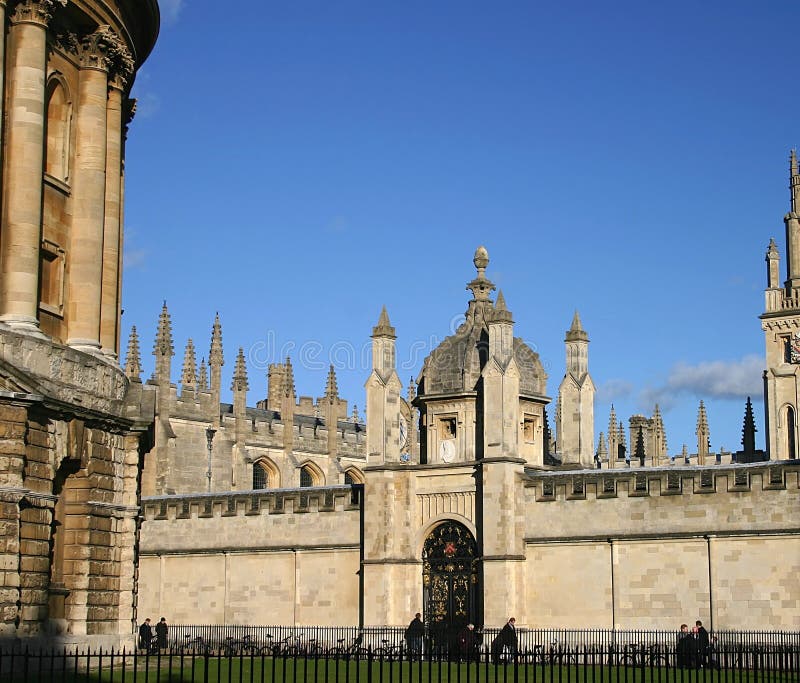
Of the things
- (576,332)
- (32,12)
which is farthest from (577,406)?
(32,12)

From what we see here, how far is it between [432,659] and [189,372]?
1424 inches

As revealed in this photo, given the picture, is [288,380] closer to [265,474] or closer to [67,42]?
[265,474]

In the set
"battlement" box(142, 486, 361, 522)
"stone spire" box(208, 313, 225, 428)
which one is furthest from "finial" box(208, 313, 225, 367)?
"battlement" box(142, 486, 361, 522)

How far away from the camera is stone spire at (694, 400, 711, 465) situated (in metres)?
84.6

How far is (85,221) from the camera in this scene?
31.5m

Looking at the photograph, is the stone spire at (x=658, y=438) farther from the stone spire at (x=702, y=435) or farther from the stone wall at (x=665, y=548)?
Answer: the stone wall at (x=665, y=548)

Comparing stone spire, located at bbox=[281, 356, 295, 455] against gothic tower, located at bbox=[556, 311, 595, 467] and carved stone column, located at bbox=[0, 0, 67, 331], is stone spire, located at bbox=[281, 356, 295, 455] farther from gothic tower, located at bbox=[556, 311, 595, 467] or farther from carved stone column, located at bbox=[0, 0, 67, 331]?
carved stone column, located at bbox=[0, 0, 67, 331]

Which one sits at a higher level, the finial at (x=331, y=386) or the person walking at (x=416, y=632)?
the finial at (x=331, y=386)

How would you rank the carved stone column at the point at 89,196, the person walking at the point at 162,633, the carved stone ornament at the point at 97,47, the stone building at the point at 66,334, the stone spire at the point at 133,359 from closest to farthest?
the stone building at the point at 66,334
the carved stone column at the point at 89,196
the carved stone ornament at the point at 97,47
the person walking at the point at 162,633
the stone spire at the point at 133,359

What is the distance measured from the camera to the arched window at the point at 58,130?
31547mm

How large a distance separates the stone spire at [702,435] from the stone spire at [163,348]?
32.5 metres

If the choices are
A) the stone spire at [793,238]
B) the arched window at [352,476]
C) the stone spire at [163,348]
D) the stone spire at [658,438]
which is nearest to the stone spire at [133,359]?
the stone spire at [163,348]

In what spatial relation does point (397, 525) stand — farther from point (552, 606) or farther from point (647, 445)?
point (647, 445)

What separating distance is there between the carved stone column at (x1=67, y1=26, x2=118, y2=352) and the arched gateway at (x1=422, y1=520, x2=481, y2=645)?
14.7 metres
